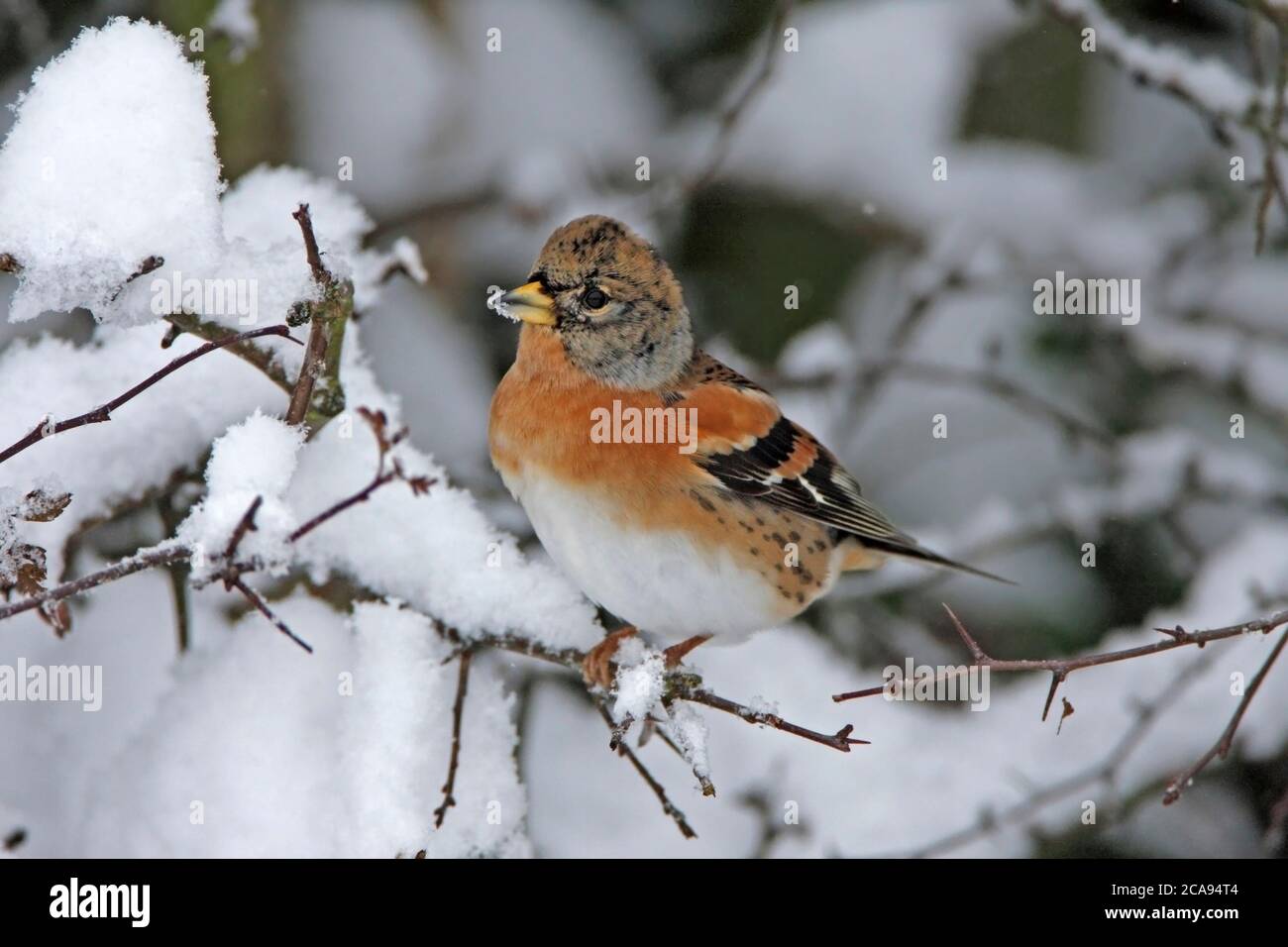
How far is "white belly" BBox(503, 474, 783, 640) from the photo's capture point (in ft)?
8.65

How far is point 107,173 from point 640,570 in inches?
48.9

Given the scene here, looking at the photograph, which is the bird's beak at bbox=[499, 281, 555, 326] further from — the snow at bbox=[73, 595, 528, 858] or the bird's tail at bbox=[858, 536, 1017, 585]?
the bird's tail at bbox=[858, 536, 1017, 585]

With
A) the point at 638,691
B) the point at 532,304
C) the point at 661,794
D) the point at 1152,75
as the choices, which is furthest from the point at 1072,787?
the point at 1152,75

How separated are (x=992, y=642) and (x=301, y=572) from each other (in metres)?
2.84

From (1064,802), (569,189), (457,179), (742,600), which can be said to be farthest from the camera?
(457,179)

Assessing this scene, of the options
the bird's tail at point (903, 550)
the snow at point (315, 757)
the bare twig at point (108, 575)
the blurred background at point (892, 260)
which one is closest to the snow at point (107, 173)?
the bare twig at point (108, 575)

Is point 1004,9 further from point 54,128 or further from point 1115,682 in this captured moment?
point 54,128

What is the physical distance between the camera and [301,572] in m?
2.54

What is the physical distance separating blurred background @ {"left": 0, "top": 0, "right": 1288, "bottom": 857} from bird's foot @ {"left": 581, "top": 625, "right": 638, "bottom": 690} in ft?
2.84

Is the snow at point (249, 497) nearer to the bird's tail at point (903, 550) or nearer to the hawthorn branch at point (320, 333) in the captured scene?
the hawthorn branch at point (320, 333)

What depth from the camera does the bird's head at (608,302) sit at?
2.70m

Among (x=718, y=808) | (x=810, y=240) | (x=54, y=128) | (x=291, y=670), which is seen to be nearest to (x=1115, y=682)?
(x=718, y=808)

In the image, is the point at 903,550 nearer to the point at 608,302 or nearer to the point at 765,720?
the point at 608,302

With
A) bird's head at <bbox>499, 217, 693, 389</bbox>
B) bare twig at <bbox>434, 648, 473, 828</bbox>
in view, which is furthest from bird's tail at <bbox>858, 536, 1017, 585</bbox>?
bare twig at <bbox>434, 648, 473, 828</bbox>
